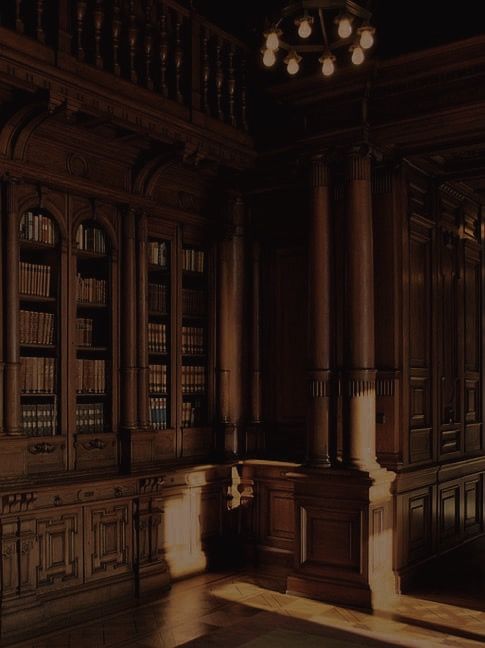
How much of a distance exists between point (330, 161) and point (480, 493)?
11.7ft

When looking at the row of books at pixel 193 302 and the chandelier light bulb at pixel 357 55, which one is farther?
the row of books at pixel 193 302

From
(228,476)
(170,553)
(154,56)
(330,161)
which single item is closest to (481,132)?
(330,161)

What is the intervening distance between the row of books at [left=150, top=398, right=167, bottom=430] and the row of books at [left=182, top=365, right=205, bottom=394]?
0.28m

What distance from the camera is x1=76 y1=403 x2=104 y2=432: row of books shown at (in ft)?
18.7

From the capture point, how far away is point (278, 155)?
6.47 m

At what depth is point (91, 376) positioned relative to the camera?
5.80 m

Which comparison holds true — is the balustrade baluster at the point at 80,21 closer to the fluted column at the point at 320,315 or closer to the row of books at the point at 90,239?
the row of books at the point at 90,239

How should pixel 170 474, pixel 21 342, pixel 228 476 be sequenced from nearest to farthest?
pixel 21 342
pixel 170 474
pixel 228 476

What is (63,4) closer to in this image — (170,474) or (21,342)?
(21,342)

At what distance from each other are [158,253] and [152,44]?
1592 millimetres

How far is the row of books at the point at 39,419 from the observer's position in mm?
5289

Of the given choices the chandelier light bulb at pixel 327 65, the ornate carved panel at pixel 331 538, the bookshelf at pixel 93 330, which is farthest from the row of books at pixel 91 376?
the chandelier light bulb at pixel 327 65

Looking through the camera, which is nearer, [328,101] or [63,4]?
[63,4]

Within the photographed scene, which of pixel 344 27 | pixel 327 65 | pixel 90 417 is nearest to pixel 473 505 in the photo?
pixel 90 417
